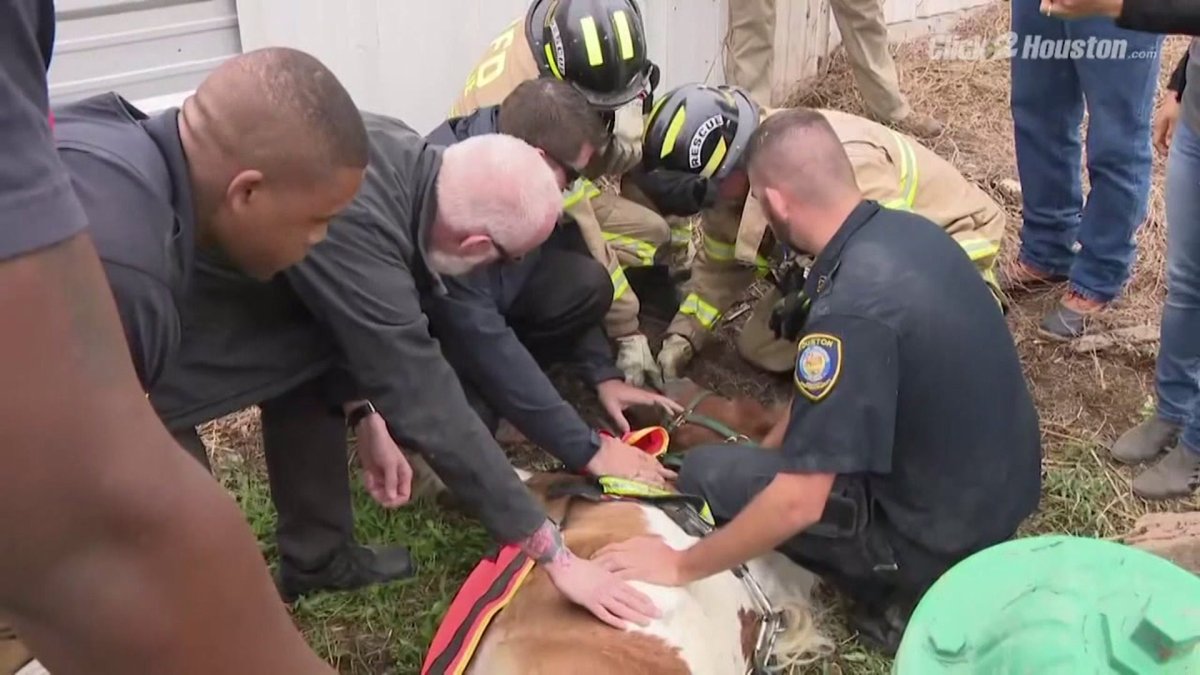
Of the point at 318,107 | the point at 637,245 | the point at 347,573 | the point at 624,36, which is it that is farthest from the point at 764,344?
the point at 318,107

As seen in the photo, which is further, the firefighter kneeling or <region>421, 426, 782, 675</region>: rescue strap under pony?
the firefighter kneeling

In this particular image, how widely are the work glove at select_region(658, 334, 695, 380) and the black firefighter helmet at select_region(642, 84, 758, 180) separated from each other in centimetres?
63

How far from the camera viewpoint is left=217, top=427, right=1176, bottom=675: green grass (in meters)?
2.88

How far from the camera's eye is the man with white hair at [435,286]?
2297 millimetres

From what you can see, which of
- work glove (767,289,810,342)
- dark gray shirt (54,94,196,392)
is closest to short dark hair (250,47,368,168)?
dark gray shirt (54,94,196,392)

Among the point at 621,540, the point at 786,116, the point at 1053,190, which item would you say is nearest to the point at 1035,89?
the point at 1053,190

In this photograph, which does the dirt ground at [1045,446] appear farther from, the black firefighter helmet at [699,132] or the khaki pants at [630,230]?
the black firefighter helmet at [699,132]

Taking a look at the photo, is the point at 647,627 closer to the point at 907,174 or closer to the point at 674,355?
the point at 674,355

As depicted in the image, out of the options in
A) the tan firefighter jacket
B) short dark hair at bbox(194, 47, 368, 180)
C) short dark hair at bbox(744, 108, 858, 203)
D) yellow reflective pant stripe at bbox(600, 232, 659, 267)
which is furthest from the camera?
yellow reflective pant stripe at bbox(600, 232, 659, 267)

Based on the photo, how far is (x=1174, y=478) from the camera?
3373 millimetres

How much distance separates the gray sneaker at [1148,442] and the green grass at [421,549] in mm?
69

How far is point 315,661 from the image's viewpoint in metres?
0.93

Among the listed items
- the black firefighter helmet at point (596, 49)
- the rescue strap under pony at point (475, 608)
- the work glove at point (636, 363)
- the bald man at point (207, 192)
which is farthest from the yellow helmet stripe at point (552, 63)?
the rescue strap under pony at point (475, 608)

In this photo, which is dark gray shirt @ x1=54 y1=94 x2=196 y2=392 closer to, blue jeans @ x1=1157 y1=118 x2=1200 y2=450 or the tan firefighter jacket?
the tan firefighter jacket
